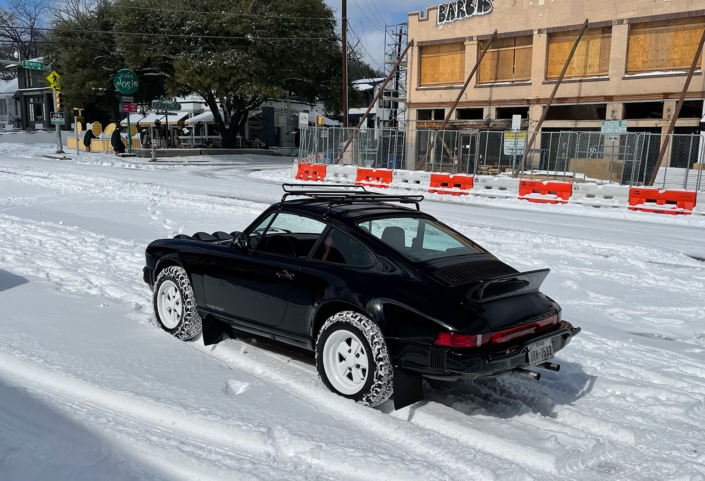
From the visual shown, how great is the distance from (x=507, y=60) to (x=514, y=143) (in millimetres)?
8859

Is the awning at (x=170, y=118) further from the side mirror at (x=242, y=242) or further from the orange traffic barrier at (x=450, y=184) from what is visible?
the side mirror at (x=242, y=242)

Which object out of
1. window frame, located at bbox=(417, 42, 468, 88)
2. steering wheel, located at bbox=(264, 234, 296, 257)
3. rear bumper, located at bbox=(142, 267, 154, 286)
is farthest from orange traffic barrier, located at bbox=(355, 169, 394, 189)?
steering wheel, located at bbox=(264, 234, 296, 257)

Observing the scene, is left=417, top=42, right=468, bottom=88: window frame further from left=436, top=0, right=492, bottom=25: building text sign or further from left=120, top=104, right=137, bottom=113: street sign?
left=120, top=104, right=137, bottom=113: street sign

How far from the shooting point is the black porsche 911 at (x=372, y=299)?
419cm

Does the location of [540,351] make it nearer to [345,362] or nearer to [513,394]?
[513,394]

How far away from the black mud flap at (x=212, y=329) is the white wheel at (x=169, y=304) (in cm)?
32

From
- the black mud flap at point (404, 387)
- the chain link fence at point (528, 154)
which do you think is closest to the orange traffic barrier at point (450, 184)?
the chain link fence at point (528, 154)

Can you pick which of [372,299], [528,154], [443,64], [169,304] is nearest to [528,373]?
[372,299]

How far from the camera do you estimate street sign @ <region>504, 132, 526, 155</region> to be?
2359 cm

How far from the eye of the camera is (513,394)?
498 centimetres

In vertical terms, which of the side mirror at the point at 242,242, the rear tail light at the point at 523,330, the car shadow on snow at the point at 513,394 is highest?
the side mirror at the point at 242,242

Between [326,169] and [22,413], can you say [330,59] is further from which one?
[22,413]

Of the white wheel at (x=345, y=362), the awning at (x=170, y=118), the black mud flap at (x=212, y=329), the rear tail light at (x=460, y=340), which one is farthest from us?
the awning at (x=170, y=118)

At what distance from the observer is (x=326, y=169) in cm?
2738
